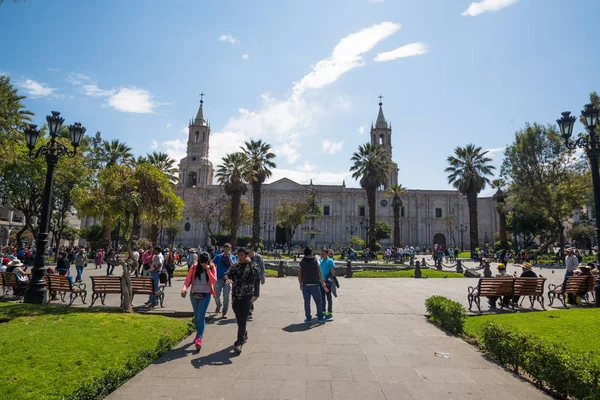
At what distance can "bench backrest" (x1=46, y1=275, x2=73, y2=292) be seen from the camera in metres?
8.56

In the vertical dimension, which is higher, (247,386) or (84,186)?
(84,186)

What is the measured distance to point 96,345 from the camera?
470 cm

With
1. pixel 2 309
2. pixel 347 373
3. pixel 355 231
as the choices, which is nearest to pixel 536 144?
pixel 355 231

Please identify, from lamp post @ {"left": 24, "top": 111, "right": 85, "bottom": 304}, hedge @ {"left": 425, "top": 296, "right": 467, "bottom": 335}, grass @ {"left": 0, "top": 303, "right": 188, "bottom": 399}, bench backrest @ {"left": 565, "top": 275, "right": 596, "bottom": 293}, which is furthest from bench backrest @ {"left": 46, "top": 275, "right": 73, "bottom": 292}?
bench backrest @ {"left": 565, "top": 275, "right": 596, "bottom": 293}

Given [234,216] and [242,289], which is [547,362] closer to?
[242,289]

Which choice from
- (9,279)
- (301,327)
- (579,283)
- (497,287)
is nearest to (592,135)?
(579,283)

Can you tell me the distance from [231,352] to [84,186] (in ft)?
80.8

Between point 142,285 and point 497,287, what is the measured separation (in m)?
7.75

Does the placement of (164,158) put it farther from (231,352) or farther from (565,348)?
(565,348)

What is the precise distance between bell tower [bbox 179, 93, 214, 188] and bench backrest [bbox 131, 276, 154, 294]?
169 ft

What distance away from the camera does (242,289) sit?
5.29m

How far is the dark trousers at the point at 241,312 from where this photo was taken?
5134 mm

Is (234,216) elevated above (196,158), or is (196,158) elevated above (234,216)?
(196,158)

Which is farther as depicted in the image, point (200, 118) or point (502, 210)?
point (200, 118)
